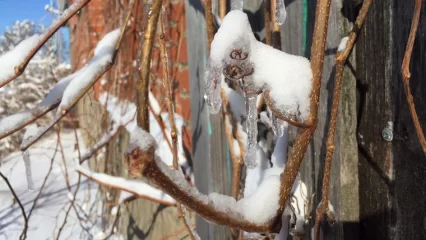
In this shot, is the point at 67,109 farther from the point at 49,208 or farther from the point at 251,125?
the point at 49,208

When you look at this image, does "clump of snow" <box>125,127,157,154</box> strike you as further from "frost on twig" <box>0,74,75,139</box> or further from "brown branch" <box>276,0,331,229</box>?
"frost on twig" <box>0,74,75,139</box>

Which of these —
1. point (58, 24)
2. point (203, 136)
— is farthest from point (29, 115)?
point (203, 136)

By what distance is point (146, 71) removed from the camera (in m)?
0.53

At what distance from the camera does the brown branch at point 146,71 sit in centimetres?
48

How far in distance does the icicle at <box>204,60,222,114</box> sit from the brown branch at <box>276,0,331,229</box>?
11 centimetres

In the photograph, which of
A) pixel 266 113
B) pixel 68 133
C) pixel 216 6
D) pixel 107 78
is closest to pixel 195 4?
pixel 216 6

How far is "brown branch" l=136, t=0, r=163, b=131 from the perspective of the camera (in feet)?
1.58

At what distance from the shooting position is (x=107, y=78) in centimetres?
354

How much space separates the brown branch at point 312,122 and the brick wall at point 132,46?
1.77 metres

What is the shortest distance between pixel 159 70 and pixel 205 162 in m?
1.11

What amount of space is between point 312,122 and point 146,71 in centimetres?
19

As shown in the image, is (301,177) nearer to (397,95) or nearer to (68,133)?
(397,95)

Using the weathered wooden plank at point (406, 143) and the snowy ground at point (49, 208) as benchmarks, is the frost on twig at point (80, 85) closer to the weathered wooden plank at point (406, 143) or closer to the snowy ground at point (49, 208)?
the weathered wooden plank at point (406, 143)

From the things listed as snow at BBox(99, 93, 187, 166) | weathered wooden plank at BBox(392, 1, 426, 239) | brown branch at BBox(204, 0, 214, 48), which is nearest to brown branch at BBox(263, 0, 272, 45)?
brown branch at BBox(204, 0, 214, 48)
